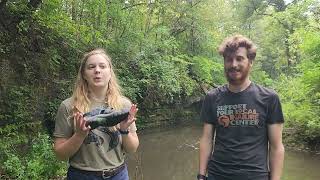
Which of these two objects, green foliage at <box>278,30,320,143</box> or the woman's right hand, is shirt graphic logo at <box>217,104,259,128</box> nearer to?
the woman's right hand

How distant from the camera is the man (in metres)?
3.31

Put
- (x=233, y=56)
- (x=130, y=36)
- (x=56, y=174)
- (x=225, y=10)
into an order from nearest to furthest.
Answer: (x=233, y=56) < (x=56, y=174) < (x=130, y=36) < (x=225, y=10)

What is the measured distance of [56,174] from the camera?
8.55m

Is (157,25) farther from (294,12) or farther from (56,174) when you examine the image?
(56,174)

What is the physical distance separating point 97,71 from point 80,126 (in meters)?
0.55

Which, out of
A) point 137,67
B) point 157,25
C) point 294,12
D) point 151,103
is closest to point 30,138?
point 137,67

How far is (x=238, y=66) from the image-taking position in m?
3.35

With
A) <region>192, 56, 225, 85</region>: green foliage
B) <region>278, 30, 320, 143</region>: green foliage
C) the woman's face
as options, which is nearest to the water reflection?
<region>278, 30, 320, 143</region>: green foliage

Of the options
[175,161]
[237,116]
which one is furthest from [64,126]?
[175,161]

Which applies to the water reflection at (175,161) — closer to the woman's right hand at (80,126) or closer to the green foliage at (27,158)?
the green foliage at (27,158)

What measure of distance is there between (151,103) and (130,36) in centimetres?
500

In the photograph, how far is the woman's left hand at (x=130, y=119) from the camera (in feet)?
9.76

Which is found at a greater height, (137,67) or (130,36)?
(130,36)

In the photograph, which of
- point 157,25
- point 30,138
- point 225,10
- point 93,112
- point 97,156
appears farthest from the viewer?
point 225,10
